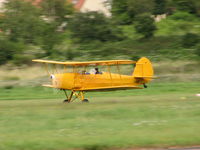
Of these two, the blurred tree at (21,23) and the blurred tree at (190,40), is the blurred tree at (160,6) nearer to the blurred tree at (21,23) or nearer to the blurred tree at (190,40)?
the blurred tree at (190,40)

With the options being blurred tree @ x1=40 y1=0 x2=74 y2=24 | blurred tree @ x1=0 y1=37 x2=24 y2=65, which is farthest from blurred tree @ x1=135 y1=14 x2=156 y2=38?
blurred tree @ x1=0 y1=37 x2=24 y2=65

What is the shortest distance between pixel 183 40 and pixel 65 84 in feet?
68.6

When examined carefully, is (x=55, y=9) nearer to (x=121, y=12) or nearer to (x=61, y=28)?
(x=61, y=28)

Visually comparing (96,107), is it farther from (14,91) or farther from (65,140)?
(14,91)

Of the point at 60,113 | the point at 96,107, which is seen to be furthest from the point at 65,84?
the point at 60,113

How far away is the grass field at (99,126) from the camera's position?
10.2 meters

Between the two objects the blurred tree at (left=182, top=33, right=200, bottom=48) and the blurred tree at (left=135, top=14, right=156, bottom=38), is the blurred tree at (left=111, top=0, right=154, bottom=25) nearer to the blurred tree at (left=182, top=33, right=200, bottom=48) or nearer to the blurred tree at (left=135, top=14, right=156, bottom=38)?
the blurred tree at (left=135, top=14, right=156, bottom=38)

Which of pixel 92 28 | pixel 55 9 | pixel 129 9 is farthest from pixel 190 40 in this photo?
pixel 55 9

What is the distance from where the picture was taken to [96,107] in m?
17.3

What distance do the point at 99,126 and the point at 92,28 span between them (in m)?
29.4

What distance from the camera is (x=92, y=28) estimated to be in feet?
136

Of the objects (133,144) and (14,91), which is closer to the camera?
(133,144)

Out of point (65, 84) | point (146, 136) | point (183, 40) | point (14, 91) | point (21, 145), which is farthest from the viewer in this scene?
point (183, 40)

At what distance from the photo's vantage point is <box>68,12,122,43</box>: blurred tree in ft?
136
